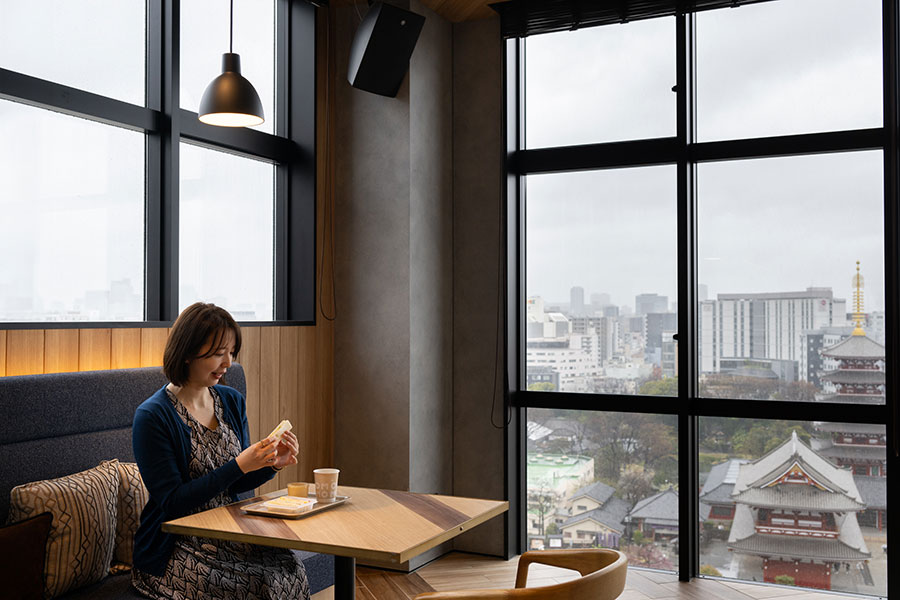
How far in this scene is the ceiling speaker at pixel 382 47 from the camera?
12.6 feet

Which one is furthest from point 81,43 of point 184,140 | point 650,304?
point 650,304

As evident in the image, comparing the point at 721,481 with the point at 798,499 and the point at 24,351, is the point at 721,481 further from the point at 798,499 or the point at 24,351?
the point at 24,351

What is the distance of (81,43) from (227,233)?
3.43 feet

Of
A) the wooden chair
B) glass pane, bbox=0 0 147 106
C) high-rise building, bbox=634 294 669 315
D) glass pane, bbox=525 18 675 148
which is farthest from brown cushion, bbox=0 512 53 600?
glass pane, bbox=525 18 675 148

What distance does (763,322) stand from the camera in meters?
3.97

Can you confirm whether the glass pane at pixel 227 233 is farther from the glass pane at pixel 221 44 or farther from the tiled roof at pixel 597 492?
the tiled roof at pixel 597 492

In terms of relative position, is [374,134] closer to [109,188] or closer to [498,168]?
[498,168]

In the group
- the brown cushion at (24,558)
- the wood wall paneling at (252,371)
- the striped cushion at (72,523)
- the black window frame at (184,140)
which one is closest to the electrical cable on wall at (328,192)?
the black window frame at (184,140)

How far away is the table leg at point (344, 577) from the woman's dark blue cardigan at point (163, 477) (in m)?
0.36

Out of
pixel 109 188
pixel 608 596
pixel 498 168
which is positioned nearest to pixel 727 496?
pixel 498 168

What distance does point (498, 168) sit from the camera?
14.6 feet

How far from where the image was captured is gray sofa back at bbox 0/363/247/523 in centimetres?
246

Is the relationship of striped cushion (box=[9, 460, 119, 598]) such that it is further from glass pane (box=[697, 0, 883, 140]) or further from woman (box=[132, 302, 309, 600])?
glass pane (box=[697, 0, 883, 140])

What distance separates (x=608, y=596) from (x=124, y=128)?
8.61 ft
